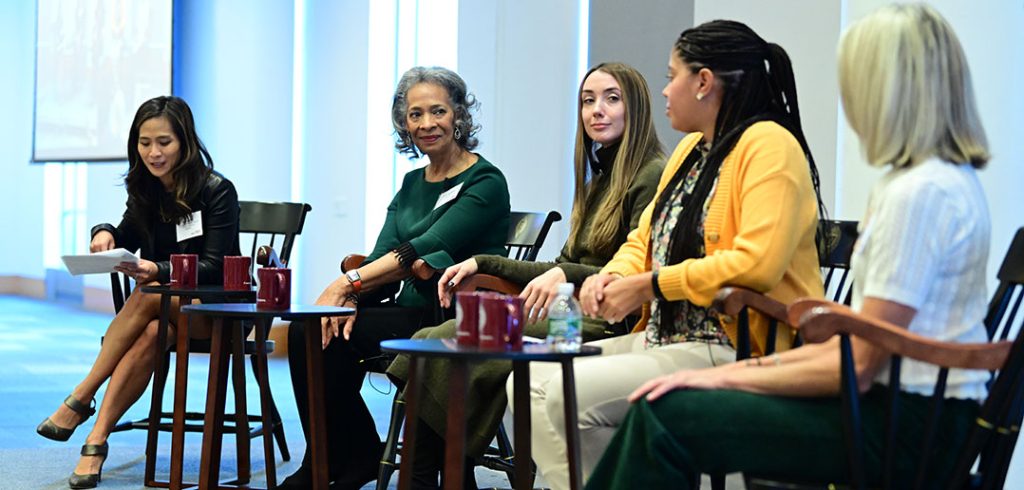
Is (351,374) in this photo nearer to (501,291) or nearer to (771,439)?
(501,291)

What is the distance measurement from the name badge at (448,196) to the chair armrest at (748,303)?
1.56 meters

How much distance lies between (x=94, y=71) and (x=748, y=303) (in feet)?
31.1

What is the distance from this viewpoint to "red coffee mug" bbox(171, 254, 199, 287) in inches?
145

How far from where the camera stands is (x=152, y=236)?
13.6 feet

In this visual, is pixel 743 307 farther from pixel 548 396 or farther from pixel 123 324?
pixel 123 324

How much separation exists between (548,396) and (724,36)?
80cm

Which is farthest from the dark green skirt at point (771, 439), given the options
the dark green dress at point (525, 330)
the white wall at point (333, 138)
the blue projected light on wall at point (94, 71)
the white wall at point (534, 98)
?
the blue projected light on wall at point (94, 71)

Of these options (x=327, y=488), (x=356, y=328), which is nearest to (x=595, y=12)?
(x=356, y=328)

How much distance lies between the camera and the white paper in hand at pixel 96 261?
3572 millimetres

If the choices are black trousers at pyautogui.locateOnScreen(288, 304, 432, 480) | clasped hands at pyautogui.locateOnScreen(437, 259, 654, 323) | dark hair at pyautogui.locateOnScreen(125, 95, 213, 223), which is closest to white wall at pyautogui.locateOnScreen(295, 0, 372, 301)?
dark hair at pyautogui.locateOnScreen(125, 95, 213, 223)

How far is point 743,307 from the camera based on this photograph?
218 cm

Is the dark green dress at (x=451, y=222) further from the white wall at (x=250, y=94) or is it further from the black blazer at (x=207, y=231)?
the white wall at (x=250, y=94)

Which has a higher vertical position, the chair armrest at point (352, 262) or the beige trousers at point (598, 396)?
the chair armrest at point (352, 262)

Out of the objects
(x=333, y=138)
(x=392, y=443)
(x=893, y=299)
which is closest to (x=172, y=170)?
(x=392, y=443)
